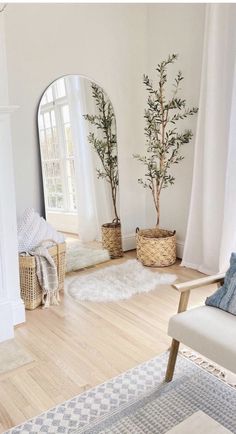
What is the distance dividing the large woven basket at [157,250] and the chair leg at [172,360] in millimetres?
1862

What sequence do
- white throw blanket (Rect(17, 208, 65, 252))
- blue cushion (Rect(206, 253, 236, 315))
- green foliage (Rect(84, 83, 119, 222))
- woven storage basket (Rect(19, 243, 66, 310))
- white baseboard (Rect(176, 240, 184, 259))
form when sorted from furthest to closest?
white baseboard (Rect(176, 240, 184, 259))
green foliage (Rect(84, 83, 119, 222))
white throw blanket (Rect(17, 208, 65, 252))
woven storage basket (Rect(19, 243, 66, 310))
blue cushion (Rect(206, 253, 236, 315))

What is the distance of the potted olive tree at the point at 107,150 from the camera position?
3.87m

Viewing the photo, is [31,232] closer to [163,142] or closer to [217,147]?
[163,142]

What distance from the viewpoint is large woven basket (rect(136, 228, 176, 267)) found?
3789 mm

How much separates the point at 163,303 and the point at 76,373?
3.65 feet

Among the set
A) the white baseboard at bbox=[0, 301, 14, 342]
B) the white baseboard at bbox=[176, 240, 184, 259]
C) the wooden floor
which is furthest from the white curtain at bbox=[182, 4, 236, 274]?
the white baseboard at bbox=[0, 301, 14, 342]

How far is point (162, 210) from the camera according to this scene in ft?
14.0

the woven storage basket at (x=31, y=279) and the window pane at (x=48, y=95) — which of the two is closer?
the woven storage basket at (x=31, y=279)

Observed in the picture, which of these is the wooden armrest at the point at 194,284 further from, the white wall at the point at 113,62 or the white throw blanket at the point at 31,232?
the white wall at the point at 113,62

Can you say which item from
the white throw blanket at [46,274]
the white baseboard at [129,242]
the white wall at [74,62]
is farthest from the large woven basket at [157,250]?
the white throw blanket at [46,274]

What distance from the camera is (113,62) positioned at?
12.9 ft

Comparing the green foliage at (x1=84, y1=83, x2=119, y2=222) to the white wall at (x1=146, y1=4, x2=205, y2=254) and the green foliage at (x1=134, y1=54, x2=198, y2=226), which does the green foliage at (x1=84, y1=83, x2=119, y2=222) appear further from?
the white wall at (x1=146, y1=4, x2=205, y2=254)

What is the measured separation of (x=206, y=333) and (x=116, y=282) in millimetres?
1726

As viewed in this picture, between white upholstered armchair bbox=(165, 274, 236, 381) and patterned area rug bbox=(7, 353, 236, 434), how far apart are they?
0.40 ft
